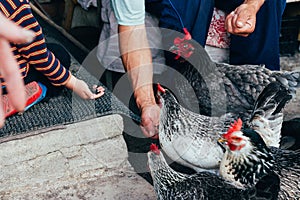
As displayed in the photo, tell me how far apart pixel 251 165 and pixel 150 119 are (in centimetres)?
53

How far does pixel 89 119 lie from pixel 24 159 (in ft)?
1.02

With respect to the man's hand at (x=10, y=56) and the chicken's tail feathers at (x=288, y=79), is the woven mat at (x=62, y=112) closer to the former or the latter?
the chicken's tail feathers at (x=288, y=79)

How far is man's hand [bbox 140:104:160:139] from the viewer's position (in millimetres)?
1894

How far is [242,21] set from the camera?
6.31ft

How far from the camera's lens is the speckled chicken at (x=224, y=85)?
193 cm

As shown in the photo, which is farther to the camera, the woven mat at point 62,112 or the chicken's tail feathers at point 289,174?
the woven mat at point 62,112

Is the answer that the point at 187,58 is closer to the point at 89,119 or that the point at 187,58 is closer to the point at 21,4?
the point at 89,119

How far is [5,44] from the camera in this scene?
0.55m

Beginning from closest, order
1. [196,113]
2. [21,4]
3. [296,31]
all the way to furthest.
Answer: [21,4] < [196,113] < [296,31]

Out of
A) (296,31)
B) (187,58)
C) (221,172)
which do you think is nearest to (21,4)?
(187,58)

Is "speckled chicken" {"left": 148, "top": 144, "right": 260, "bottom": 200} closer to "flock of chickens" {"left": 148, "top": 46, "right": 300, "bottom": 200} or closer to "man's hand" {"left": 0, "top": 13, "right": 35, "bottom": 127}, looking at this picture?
"flock of chickens" {"left": 148, "top": 46, "right": 300, "bottom": 200}

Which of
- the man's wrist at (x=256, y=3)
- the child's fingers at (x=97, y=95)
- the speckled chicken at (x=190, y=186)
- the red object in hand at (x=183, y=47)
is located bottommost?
the speckled chicken at (x=190, y=186)

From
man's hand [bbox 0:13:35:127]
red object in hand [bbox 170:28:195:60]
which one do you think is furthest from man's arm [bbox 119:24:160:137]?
man's hand [bbox 0:13:35:127]

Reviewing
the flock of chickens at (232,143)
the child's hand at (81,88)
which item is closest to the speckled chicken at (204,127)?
the flock of chickens at (232,143)
